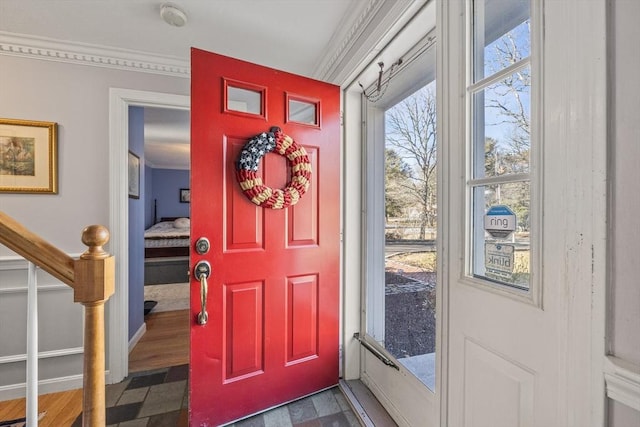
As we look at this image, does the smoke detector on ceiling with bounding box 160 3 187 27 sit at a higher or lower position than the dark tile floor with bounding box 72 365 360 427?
higher

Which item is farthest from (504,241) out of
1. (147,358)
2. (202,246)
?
(147,358)

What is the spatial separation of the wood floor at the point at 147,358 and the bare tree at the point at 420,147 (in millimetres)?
2205

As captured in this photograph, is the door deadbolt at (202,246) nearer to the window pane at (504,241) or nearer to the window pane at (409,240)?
the window pane at (409,240)

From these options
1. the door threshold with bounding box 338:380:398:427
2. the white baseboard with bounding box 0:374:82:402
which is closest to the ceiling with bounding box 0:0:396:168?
the door threshold with bounding box 338:380:398:427

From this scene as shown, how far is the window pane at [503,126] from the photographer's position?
2.72 ft

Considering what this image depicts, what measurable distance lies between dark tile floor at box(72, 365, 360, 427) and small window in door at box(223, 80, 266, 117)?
5.70 feet

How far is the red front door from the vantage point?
1.51m

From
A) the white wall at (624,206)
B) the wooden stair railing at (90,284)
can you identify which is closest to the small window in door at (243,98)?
the wooden stair railing at (90,284)

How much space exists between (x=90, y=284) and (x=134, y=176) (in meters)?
2.15

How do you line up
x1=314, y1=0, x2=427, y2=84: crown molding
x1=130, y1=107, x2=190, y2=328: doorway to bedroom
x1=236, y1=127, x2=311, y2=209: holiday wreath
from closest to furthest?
x1=314, y1=0, x2=427, y2=84: crown molding
x1=236, y1=127, x2=311, y2=209: holiday wreath
x1=130, y1=107, x2=190, y2=328: doorway to bedroom

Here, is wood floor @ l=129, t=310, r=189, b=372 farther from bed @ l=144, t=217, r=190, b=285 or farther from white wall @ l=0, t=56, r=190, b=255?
bed @ l=144, t=217, r=190, b=285

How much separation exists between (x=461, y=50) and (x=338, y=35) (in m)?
1.01

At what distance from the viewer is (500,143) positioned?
3.00 ft

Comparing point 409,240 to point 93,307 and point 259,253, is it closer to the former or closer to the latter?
point 259,253
